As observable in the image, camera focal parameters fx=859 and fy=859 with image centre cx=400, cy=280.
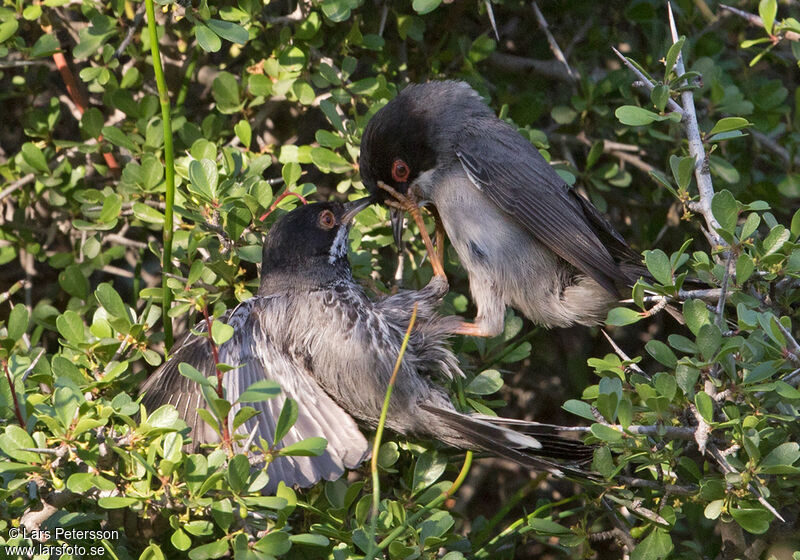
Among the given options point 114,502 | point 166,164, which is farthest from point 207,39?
point 114,502

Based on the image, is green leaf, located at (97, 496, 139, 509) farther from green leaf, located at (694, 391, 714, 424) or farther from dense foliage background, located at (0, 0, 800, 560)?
green leaf, located at (694, 391, 714, 424)

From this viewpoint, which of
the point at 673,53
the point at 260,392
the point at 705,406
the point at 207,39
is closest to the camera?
the point at 260,392

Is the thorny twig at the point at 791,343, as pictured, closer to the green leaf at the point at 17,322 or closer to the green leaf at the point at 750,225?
the green leaf at the point at 750,225

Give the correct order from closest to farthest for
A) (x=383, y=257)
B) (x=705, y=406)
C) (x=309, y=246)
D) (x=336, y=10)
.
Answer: (x=705, y=406) → (x=336, y=10) → (x=309, y=246) → (x=383, y=257)

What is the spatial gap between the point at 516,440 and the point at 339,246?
1.20 metres

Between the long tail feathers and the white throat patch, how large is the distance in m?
0.86

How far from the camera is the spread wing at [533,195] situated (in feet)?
12.3

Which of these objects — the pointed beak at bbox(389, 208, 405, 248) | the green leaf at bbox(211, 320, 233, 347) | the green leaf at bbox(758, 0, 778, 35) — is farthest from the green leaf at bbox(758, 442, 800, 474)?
the pointed beak at bbox(389, 208, 405, 248)

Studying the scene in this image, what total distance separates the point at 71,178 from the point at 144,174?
650 millimetres

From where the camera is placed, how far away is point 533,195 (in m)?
3.80

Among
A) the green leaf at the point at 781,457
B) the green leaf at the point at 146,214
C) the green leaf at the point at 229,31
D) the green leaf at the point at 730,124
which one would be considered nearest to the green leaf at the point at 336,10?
the green leaf at the point at 229,31

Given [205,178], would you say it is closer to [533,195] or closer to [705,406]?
[533,195]

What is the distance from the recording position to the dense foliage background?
2643 mm

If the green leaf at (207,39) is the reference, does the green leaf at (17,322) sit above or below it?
below
